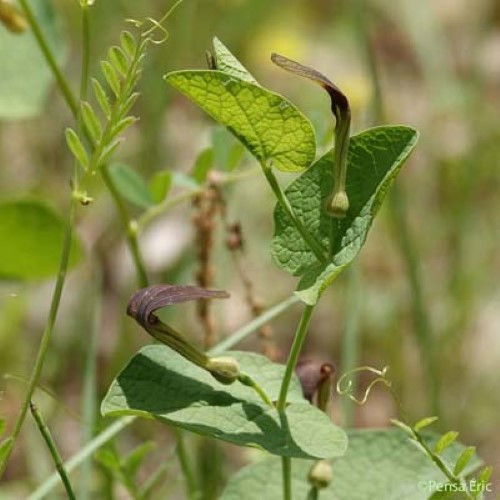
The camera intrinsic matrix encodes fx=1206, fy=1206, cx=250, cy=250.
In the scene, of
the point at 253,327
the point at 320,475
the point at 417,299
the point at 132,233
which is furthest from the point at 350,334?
the point at 320,475

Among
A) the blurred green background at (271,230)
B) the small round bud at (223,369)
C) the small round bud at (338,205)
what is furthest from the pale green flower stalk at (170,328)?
the blurred green background at (271,230)

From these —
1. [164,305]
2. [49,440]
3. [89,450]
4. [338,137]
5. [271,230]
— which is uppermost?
[338,137]

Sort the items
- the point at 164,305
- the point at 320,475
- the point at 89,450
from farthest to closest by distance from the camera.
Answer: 1. the point at 89,450
2. the point at 320,475
3. the point at 164,305

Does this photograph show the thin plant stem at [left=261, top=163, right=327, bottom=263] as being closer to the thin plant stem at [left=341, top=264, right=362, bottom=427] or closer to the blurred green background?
the blurred green background

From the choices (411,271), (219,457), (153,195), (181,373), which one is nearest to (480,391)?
(411,271)

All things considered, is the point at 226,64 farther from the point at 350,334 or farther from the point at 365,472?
the point at 350,334

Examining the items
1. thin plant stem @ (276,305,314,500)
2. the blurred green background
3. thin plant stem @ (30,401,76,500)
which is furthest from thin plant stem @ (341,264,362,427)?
thin plant stem @ (30,401,76,500)
